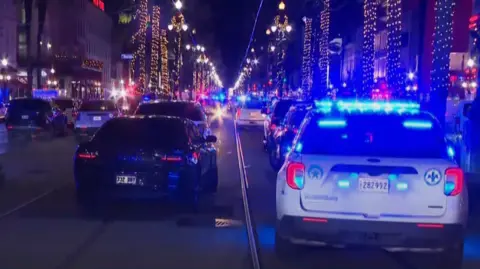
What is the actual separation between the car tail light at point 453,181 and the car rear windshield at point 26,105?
889 inches

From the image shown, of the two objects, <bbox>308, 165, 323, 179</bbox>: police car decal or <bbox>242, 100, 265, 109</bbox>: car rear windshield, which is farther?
<bbox>242, 100, 265, 109</bbox>: car rear windshield

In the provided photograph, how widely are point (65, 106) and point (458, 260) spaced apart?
27.9m

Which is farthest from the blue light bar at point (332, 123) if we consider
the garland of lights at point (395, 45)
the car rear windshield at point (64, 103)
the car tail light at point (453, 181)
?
the car rear windshield at point (64, 103)

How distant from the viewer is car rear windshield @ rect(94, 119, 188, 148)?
457 inches

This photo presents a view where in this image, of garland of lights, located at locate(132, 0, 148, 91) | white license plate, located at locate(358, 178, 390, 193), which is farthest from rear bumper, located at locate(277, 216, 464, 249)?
garland of lights, located at locate(132, 0, 148, 91)

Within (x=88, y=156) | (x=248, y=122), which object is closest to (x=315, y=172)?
(x=88, y=156)

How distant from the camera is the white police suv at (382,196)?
7594 millimetres

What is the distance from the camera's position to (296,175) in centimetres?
780

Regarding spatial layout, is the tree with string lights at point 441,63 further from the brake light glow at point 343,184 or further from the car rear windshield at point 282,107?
the brake light glow at point 343,184

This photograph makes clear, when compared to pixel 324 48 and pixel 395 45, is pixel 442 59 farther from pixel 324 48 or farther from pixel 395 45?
pixel 324 48

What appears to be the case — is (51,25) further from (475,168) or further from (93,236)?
(93,236)

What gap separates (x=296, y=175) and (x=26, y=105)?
21.9 meters

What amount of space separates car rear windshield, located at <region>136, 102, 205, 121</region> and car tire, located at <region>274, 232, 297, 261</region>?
10.7 metres

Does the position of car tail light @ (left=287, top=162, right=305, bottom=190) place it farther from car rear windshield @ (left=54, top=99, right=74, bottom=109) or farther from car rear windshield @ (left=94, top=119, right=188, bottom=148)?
car rear windshield @ (left=54, top=99, right=74, bottom=109)
